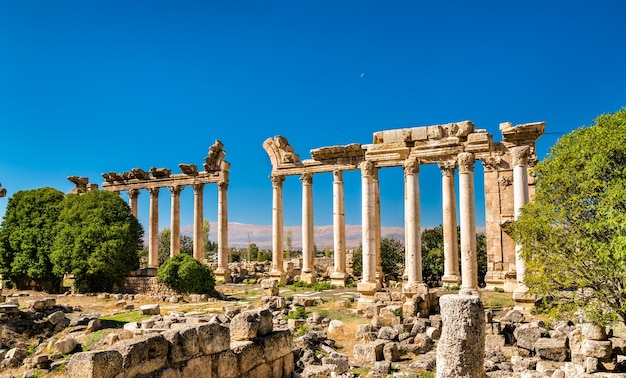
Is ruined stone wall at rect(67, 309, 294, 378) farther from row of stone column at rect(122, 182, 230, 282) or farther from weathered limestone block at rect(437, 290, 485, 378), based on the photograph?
row of stone column at rect(122, 182, 230, 282)

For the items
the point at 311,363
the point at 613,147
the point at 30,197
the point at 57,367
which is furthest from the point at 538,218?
the point at 30,197

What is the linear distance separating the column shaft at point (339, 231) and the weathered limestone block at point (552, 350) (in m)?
17.7

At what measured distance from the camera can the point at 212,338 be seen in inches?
380

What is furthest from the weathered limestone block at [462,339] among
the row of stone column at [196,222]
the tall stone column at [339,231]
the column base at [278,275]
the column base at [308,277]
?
the row of stone column at [196,222]

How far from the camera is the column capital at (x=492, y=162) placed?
3073 cm

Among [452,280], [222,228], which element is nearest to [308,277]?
[222,228]

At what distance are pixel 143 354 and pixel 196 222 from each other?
3152 cm

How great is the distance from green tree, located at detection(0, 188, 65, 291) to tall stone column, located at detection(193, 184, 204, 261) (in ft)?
30.6

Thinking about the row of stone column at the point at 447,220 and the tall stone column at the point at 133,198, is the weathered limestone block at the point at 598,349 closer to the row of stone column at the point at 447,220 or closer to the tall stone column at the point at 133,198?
the row of stone column at the point at 447,220

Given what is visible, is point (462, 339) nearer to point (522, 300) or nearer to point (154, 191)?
point (522, 300)

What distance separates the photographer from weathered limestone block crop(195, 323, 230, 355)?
9477mm

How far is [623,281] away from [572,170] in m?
3.53

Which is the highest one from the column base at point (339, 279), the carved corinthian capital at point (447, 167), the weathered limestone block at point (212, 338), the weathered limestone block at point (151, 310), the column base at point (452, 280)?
the carved corinthian capital at point (447, 167)

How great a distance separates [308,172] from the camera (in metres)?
34.1
